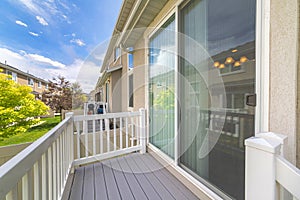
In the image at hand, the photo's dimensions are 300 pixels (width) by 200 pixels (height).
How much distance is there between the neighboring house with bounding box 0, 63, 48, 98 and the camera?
32.5ft

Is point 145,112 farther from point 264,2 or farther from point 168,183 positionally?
point 264,2

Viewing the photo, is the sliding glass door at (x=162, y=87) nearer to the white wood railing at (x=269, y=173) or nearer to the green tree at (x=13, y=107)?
the white wood railing at (x=269, y=173)

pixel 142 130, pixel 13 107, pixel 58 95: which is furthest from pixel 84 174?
pixel 58 95

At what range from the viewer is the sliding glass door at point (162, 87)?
2.37 meters

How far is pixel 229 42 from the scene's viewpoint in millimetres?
1358

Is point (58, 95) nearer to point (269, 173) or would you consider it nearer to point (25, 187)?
point (25, 187)

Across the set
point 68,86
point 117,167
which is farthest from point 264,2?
point 68,86

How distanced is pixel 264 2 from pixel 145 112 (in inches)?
103

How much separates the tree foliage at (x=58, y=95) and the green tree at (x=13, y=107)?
5857 millimetres

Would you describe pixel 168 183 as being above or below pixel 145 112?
below

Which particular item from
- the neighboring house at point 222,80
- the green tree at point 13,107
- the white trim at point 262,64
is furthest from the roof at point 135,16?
the green tree at point 13,107

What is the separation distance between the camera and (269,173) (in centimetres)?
62

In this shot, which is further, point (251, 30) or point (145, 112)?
point (145, 112)

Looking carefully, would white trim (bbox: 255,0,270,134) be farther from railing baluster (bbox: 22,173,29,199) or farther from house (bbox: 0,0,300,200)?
railing baluster (bbox: 22,173,29,199)
